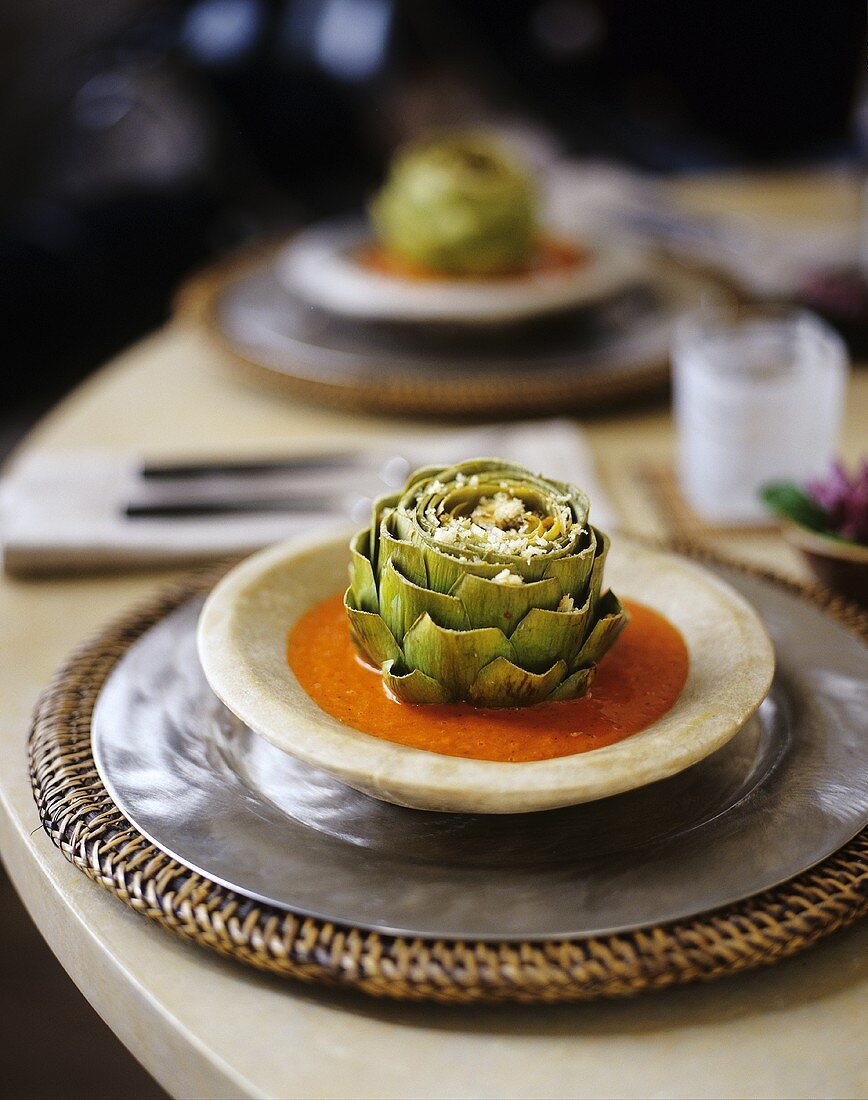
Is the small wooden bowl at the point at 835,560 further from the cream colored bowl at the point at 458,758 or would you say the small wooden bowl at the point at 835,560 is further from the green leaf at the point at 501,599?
the green leaf at the point at 501,599

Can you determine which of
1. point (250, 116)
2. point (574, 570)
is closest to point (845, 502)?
point (574, 570)

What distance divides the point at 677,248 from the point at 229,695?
1.04 meters

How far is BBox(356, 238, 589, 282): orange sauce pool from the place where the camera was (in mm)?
1093

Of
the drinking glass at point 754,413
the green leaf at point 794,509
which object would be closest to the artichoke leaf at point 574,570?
the green leaf at point 794,509

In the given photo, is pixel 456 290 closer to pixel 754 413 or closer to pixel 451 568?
pixel 754 413

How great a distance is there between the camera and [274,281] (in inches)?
48.1

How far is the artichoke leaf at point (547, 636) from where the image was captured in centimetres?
48

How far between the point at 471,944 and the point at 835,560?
36cm

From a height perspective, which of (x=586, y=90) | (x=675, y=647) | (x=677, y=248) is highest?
(x=675, y=647)

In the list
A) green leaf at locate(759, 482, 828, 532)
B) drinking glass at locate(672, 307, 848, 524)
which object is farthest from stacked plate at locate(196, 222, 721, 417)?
green leaf at locate(759, 482, 828, 532)

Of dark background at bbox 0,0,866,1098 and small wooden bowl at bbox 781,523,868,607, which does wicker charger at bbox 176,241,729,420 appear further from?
dark background at bbox 0,0,866,1098

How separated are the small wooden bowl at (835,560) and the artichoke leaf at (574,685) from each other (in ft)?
0.77

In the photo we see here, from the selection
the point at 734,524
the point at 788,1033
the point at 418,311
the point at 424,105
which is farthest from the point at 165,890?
the point at 424,105

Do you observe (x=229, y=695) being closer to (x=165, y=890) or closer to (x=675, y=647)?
(x=165, y=890)
